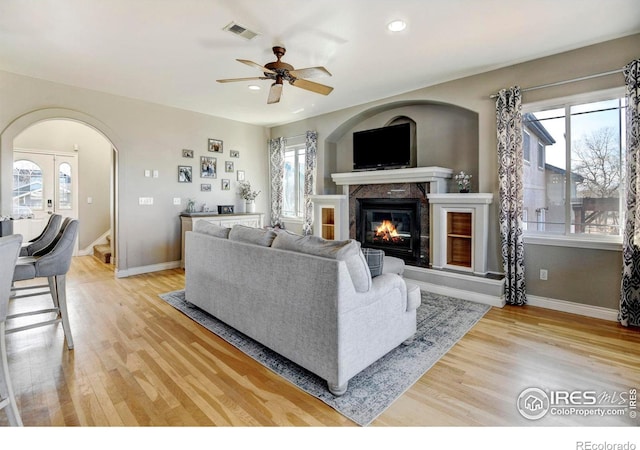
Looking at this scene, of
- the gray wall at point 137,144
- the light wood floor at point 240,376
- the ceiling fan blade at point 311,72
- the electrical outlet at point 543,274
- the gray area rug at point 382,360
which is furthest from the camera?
the gray wall at point 137,144

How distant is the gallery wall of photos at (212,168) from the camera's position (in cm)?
566

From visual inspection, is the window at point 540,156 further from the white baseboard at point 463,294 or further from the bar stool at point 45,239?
the bar stool at point 45,239

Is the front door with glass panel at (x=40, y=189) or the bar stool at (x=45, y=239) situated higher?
the front door with glass panel at (x=40, y=189)

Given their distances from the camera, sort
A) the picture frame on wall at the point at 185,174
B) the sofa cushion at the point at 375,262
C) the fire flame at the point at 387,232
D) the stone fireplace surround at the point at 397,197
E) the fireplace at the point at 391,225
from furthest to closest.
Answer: the picture frame on wall at the point at 185,174 → the fire flame at the point at 387,232 → the fireplace at the point at 391,225 → the stone fireplace surround at the point at 397,197 → the sofa cushion at the point at 375,262

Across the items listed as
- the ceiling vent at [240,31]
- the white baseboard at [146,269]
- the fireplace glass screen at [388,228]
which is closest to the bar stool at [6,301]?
the ceiling vent at [240,31]

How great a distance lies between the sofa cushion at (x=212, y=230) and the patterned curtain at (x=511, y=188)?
319 centimetres

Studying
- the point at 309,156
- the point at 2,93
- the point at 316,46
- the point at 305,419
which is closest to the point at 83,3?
the point at 316,46

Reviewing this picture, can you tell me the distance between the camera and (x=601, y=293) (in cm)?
325

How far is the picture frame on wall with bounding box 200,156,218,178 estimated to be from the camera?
5.87 metres

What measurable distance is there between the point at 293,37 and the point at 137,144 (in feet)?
11.0

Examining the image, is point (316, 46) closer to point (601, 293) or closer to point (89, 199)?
point (601, 293)

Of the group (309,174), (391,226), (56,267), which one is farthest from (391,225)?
(56,267)

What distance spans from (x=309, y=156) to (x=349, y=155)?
769 mm

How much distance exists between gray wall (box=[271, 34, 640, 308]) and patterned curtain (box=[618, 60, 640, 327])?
0.12 metres
